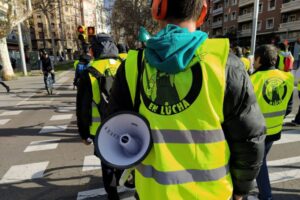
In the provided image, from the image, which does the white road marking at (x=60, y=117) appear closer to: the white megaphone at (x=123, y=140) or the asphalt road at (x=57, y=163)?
the asphalt road at (x=57, y=163)

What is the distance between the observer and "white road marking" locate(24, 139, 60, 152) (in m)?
5.36

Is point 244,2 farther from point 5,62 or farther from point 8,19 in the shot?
point 5,62

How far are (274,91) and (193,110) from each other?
2.02m

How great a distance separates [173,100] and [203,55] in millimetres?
253

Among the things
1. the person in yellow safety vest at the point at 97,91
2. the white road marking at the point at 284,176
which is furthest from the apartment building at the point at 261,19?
the person in yellow safety vest at the point at 97,91

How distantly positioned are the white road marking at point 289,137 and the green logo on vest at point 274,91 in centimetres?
263

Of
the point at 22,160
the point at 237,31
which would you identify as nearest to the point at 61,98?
the point at 22,160

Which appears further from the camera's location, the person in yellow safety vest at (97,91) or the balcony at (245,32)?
the balcony at (245,32)

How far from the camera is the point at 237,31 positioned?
51.3 meters

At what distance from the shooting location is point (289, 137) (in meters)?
5.51

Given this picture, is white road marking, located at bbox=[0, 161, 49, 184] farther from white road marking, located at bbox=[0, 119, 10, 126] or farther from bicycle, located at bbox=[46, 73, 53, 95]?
bicycle, located at bbox=[46, 73, 53, 95]

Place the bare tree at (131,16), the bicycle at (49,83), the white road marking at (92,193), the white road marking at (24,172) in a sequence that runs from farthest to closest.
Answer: the bare tree at (131,16) → the bicycle at (49,83) → the white road marking at (24,172) → the white road marking at (92,193)

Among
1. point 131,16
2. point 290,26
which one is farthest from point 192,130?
point 290,26

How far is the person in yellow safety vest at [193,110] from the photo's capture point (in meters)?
1.20
